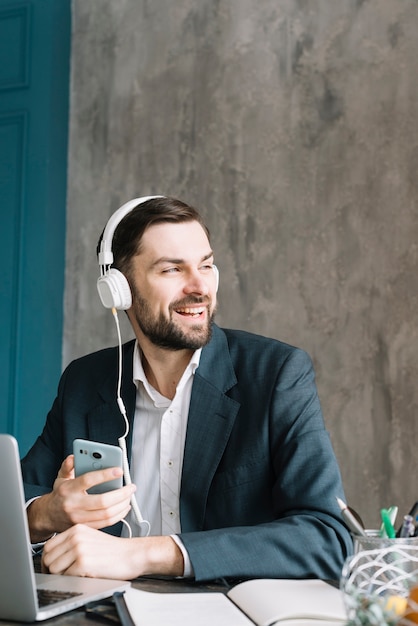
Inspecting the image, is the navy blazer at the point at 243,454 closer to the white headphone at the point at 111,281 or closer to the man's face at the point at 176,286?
the man's face at the point at 176,286

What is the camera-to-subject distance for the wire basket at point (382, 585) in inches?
28.0

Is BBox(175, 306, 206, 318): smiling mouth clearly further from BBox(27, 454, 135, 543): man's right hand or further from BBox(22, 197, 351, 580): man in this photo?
BBox(27, 454, 135, 543): man's right hand

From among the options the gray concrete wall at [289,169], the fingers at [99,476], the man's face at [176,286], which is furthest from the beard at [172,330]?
the gray concrete wall at [289,169]

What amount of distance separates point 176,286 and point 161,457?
42 centimetres

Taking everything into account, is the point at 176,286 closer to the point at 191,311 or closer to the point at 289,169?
the point at 191,311

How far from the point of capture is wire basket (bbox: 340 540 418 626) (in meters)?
0.71

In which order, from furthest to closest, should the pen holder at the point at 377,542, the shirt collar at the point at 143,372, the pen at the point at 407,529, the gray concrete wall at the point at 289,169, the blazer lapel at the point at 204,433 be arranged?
the gray concrete wall at the point at 289,169 < the shirt collar at the point at 143,372 < the blazer lapel at the point at 204,433 < the pen at the point at 407,529 < the pen holder at the point at 377,542

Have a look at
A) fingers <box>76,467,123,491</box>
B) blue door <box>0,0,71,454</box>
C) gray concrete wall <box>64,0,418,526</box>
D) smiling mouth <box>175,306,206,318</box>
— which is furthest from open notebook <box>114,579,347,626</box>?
blue door <box>0,0,71,454</box>

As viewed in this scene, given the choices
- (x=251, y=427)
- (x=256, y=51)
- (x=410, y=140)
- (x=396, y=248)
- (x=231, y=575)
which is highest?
(x=256, y=51)

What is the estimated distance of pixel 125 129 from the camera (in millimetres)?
3383

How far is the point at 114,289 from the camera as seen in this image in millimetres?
1933

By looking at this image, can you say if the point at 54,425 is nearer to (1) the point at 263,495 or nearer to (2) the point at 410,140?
(1) the point at 263,495

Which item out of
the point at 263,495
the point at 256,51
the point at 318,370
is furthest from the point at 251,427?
the point at 256,51

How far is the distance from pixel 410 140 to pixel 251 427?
1.53 meters
